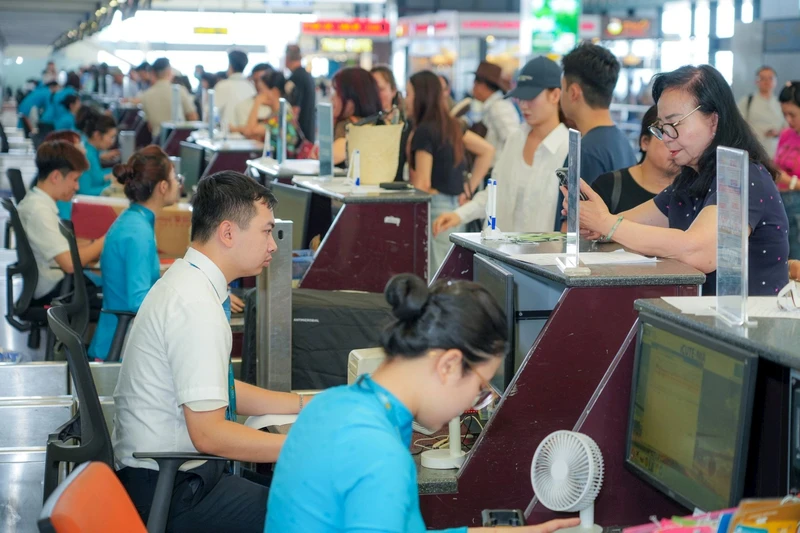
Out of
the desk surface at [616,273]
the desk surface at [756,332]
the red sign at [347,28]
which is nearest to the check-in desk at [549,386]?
the desk surface at [616,273]

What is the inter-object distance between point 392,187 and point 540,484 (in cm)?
260

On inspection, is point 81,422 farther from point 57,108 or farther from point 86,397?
point 57,108

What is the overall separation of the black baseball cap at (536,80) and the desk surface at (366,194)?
588 mm

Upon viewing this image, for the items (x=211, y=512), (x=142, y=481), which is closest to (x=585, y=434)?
(x=211, y=512)

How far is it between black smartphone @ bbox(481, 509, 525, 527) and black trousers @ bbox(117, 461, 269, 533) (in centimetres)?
76

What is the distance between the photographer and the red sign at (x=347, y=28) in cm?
3188

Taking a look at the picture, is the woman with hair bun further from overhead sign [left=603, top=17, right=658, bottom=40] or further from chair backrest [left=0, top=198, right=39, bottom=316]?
overhead sign [left=603, top=17, right=658, bottom=40]

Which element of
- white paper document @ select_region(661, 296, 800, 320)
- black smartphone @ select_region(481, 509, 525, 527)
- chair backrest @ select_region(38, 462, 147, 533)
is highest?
white paper document @ select_region(661, 296, 800, 320)

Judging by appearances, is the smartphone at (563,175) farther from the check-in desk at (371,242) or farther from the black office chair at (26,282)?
the black office chair at (26,282)

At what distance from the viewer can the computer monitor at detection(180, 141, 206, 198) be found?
7.37 m

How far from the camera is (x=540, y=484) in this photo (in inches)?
82.8

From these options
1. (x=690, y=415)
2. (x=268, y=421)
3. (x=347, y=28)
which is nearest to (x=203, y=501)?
(x=268, y=421)

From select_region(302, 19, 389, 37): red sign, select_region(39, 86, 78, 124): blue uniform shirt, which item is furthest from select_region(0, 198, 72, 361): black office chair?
select_region(302, 19, 389, 37): red sign

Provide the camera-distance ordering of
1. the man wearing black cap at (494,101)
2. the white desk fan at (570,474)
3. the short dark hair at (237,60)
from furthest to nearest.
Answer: the short dark hair at (237,60) < the man wearing black cap at (494,101) < the white desk fan at (570,474)
